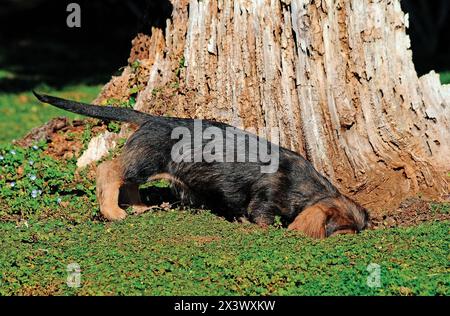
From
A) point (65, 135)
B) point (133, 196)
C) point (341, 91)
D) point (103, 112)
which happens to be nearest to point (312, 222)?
point (341, 91)

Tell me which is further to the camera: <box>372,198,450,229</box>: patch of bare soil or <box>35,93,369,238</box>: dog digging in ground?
<box>372,198,450,229</box>: patch of bare soil

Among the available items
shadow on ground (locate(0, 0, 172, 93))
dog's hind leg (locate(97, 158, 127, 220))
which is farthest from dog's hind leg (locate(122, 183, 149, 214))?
shadow on ground (locate(0, 0, 172, 93))

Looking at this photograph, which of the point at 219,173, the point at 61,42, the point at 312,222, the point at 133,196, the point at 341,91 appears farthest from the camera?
the point at 61,42

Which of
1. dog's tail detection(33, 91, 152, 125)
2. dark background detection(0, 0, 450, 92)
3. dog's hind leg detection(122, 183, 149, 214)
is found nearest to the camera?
dog's tail detection(33, 91, 152, 125)

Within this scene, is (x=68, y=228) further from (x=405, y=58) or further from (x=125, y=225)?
(x=405, y=58)

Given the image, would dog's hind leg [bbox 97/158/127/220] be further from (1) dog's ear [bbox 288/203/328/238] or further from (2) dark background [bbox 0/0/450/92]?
(2) dark background [bbox 0/0/450/92]

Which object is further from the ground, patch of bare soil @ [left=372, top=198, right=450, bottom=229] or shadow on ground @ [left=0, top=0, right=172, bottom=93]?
shadow on ground @ [left=0, top=0, right=172, bottom=93]

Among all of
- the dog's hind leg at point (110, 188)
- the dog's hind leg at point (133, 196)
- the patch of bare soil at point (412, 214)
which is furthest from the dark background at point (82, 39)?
the patch of bare soil at point (412, 214)

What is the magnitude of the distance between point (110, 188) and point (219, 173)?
1.25 metres

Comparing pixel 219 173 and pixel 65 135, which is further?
pixel 65 135

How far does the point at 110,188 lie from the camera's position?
958 centimetres

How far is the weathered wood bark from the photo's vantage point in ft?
31.9

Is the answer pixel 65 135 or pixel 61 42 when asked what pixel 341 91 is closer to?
pixel 65 135

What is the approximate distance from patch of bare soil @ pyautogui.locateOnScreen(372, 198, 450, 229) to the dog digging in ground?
0.45 meters
